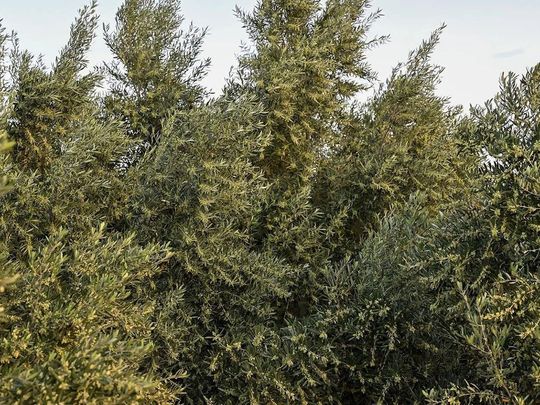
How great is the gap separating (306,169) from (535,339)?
792cm

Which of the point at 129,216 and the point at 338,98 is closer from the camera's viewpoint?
the point at 129,216

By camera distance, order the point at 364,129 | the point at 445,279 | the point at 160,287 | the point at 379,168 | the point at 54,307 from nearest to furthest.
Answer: the point at 54,307, the point at 445,279, the point at 160,287, the point at 379,168, the point at 364,129

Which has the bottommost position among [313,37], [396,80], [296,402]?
[296,402]

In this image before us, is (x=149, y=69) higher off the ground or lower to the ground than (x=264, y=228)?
higher

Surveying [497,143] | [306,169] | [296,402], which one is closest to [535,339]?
[497,143]

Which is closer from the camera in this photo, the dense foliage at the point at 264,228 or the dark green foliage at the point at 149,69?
the dense foliage at the point at 264,228

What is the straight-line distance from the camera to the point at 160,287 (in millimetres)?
12242

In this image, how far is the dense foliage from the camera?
25.4ft

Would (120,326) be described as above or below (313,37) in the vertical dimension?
below

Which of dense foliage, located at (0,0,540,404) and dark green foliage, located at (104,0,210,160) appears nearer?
dense foliage, located at (0,0,540,404)

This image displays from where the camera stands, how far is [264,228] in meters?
14.1

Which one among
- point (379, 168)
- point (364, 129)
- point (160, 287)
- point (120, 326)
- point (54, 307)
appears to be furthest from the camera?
point (364, 129)

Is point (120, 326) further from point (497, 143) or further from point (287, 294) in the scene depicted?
point (497, 143)

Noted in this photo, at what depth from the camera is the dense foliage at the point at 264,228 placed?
775 centimetres
